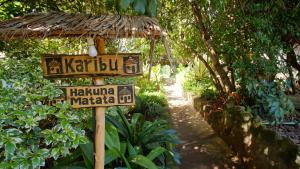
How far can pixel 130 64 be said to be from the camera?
8.30ft

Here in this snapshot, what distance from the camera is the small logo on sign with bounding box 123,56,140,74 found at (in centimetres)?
253

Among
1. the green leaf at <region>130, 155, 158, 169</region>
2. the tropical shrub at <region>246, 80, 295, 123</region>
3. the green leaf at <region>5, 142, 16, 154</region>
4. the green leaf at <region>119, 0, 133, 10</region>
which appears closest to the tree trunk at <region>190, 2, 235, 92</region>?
the tropical shrub at <region>246, 80, 295, 123</region>

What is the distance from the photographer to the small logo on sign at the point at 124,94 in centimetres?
258

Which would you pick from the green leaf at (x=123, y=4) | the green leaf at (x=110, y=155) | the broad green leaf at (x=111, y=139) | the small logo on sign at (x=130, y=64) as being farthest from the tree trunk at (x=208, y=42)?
the green leaf at (x=123, y=4)

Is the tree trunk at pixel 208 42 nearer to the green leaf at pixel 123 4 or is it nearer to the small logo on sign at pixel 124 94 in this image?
the small logo on sign at pixel 124 94

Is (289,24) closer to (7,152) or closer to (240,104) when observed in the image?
(240,104)

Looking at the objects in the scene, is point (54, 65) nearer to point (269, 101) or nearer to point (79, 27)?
point (79, 27)

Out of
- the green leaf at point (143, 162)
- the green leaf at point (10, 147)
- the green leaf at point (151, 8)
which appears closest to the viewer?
the green leaf at point (10, 147)

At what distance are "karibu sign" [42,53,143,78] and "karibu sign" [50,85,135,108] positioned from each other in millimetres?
121

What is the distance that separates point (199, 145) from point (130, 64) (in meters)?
3.87

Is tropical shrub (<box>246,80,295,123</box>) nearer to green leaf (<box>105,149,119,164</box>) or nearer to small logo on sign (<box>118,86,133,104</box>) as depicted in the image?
green leaf (<box>105,149,119,164</box>)

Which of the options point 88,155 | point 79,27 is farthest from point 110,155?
point 79,27

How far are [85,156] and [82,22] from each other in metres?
1.46

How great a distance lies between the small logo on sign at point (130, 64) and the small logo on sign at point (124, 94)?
143 millimetres
